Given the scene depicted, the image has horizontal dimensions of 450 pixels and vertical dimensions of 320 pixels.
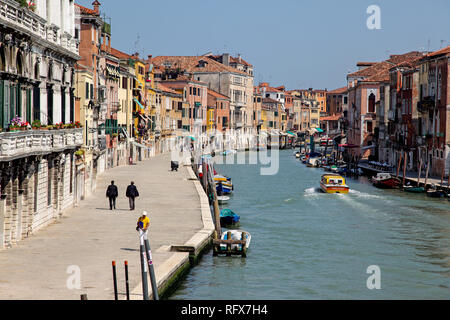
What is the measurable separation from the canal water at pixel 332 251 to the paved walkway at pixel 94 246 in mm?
1740

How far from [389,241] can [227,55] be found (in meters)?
91.7

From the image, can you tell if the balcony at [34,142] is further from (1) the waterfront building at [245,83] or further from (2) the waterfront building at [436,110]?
(1) the waterfront building at [245,83]

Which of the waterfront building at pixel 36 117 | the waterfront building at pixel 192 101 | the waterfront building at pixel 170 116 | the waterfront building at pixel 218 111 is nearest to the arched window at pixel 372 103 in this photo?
the waterfront building at pixel 170 116

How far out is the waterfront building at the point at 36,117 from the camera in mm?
19672

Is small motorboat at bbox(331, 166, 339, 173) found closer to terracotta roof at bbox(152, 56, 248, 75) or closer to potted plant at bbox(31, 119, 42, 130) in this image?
terracotta roof at bbox(152, 56, 248, 75)

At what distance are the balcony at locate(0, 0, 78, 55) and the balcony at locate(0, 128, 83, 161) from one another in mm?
2823

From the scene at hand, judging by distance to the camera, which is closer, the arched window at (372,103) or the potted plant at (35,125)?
the potted plant at (35,125)

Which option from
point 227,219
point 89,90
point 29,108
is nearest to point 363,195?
point 227,219

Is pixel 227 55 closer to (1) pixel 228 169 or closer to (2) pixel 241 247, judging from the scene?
(1) pixel 228 169

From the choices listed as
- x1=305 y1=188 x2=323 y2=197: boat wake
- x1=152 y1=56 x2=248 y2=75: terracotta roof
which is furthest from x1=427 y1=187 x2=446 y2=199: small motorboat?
x1=152 y1=56 x2=248 y2=75: terracotta roof

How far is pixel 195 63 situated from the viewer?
111 meters

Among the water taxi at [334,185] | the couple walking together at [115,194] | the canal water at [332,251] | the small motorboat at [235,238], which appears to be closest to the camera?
the canal water at [332,251]

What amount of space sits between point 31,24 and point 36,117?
9.73 ft
